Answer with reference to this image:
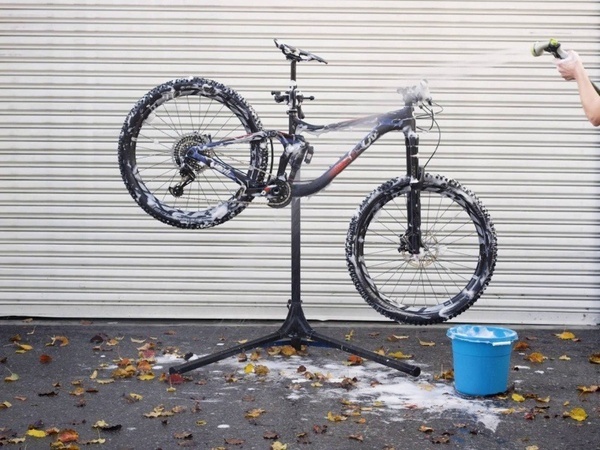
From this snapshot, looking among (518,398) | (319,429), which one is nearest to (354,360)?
(518,398)

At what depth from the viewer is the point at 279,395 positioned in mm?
6184

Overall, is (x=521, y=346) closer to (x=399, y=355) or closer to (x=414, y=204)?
(x=399, y=355)

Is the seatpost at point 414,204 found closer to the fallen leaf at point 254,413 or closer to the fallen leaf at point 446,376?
the fallen leaf at point 446,376

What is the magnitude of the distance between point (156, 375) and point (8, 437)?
1.50 m

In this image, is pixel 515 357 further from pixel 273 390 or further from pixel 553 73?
pixel 553 73

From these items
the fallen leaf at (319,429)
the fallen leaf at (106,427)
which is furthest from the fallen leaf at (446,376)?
the fallen leaf at (106,427)

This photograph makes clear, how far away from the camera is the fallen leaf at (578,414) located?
5691 mm

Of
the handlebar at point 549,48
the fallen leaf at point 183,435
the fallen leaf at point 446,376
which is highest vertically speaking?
the handlebar at point 549,48

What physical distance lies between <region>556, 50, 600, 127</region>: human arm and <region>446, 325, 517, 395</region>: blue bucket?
1627 mm

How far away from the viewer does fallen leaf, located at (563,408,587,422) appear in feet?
18.7

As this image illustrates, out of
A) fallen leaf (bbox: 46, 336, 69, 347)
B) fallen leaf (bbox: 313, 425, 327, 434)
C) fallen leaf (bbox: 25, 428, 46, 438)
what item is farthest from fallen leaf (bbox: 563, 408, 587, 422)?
fallen leaf (bbox: 46, 336, 69, 347)

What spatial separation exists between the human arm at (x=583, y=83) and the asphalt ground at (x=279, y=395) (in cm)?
181

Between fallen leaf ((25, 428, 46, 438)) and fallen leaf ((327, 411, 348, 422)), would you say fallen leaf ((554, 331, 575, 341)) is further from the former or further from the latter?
fallen leaf ((25, 428, 46, 438))

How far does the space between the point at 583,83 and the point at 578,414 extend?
6.54ft
